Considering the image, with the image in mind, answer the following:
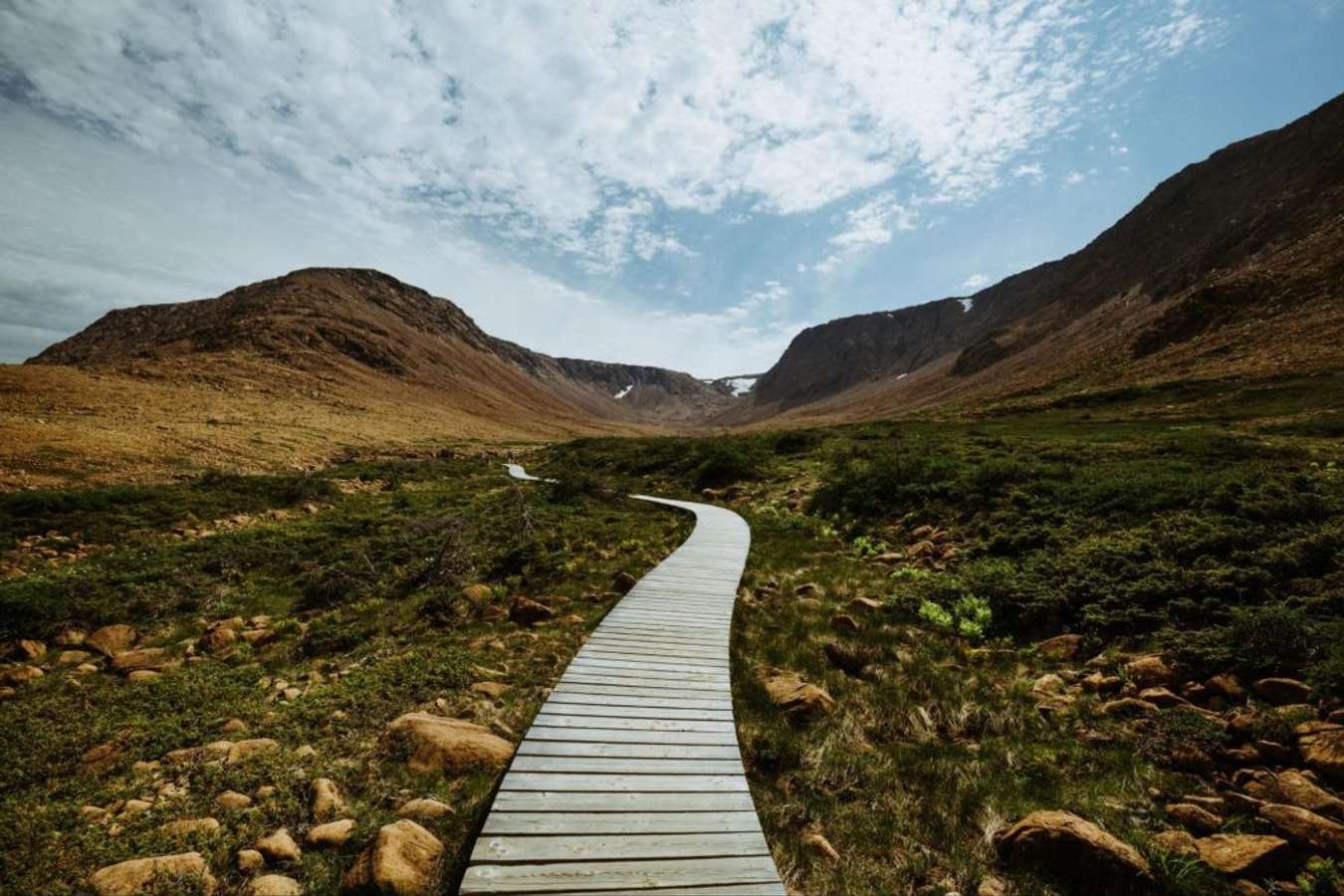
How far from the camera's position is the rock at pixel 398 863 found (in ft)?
12.5

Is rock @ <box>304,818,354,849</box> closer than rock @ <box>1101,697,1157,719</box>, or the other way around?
rock @ <box>304,818,354,849</box>

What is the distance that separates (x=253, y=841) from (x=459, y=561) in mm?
8116

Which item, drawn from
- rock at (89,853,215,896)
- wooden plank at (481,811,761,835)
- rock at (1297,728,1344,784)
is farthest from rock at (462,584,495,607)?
rock at (1297,728,1344,784)

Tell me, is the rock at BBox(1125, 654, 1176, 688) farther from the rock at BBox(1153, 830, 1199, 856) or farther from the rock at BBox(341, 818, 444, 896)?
the rock at BBox(341, 818, 444, 896)

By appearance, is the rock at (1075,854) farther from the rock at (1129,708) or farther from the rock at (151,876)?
the rock at (151,876)

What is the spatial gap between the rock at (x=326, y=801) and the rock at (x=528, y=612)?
173 inches

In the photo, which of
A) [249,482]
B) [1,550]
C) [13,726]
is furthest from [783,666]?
[249,482]

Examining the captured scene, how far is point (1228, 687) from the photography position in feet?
19.9

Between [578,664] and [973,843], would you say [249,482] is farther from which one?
[973,843]

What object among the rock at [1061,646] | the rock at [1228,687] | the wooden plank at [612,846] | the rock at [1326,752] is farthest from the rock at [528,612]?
the rock at [1326,752]

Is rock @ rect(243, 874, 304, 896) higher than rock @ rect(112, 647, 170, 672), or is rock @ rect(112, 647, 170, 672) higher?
rock @ rect(243, 874, 304, 896)

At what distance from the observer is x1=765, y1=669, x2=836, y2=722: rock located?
6.43 metres

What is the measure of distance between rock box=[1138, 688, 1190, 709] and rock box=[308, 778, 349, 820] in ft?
26.4

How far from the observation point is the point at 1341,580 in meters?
7.23
